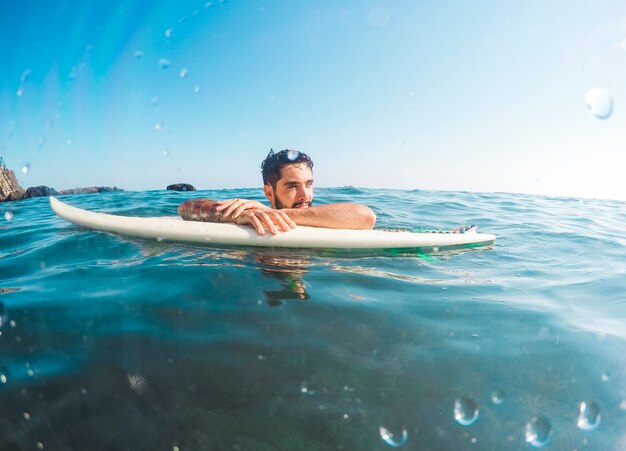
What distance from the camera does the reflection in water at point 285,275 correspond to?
2479mm

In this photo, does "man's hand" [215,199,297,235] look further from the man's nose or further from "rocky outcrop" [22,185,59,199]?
"rocky outcrop" [22,185,59,199]

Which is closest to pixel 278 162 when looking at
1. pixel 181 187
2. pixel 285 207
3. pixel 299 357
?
pixel 285 207

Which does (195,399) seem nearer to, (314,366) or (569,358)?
(314,366)

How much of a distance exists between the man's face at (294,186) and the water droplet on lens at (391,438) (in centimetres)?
336

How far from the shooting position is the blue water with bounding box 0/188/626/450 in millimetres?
1419

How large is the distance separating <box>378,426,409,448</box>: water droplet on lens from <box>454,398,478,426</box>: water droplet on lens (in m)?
0.29

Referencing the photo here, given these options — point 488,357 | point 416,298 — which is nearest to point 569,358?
point 488,357

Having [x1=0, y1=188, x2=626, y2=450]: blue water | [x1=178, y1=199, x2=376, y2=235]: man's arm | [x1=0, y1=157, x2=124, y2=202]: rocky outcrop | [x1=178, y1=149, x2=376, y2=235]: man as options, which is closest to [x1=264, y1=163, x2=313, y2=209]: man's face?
[x1=178, y1=149, x2=376, y2=235]: man

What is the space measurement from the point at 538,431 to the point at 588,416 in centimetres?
31

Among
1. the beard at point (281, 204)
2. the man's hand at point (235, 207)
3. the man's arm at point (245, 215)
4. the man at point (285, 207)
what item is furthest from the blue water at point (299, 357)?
the beard at point (281, 204)

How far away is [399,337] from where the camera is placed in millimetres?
2088

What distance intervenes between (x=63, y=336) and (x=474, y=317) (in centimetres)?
267

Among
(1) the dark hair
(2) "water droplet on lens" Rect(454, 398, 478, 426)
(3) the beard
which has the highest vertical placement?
(1) the dark hair

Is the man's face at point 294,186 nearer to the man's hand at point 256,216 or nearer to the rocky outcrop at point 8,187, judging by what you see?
the man's hand at point 256,216
